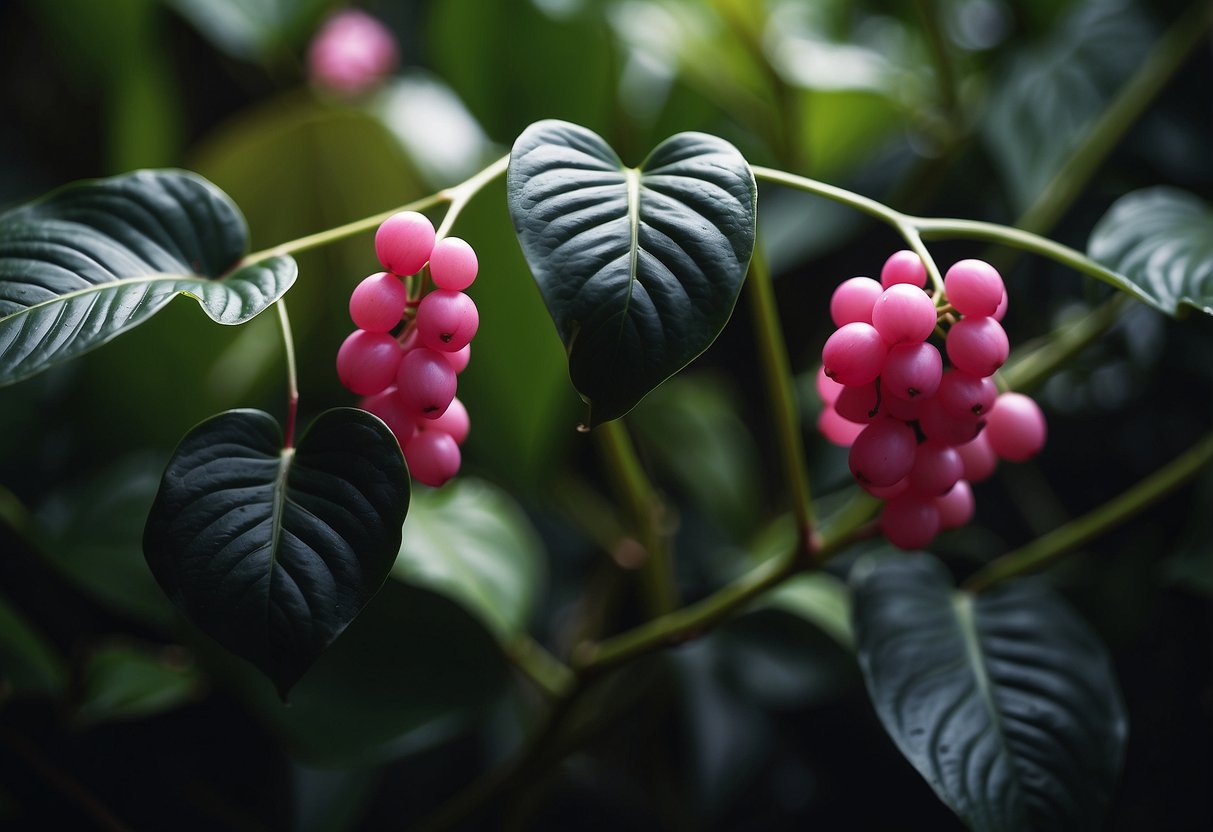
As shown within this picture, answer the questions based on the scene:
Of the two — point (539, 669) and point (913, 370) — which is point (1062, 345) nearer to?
point (913, 370)

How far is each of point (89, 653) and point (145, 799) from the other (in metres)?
0.14

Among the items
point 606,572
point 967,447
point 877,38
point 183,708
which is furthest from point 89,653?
point 877,38

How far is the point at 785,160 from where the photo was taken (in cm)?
86

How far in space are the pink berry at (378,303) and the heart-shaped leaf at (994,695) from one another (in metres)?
0.32

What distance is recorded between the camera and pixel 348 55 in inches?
41.3

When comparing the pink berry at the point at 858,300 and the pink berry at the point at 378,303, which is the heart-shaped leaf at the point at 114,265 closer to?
the pink berry at the point at 378,303

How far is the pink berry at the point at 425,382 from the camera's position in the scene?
36 centimetres

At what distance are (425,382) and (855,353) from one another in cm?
18

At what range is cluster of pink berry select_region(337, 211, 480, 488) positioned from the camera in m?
0.36

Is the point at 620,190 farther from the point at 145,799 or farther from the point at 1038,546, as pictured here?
the point at 145,799

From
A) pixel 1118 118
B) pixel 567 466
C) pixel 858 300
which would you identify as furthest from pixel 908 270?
pixel 567 466

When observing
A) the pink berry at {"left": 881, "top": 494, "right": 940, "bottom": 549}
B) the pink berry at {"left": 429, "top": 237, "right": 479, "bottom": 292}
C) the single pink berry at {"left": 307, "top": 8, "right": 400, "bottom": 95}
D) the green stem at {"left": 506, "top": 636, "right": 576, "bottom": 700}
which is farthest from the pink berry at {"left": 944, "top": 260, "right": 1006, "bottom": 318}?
the single pink berry at {"left": 307, "top": 8, "right": 400, "bottom": 95}

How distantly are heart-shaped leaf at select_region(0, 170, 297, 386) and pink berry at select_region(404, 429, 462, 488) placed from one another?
9 centimetres

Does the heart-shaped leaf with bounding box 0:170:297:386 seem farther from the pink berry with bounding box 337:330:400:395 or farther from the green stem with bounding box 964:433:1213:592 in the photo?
the green stem with bounding box 964:433:1213:592
